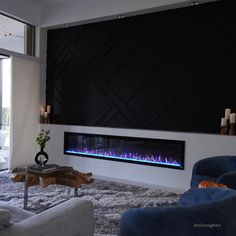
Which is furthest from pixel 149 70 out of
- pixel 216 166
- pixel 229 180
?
pixel 229 180

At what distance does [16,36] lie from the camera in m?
5.54

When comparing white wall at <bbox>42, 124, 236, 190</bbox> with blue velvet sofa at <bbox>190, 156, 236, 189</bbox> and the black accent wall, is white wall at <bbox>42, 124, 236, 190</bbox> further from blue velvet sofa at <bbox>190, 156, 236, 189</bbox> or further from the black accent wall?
blue velvet sofa at <bbox>190, 156, 236, 189</bbox>

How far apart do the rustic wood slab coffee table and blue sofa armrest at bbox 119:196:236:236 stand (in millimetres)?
2035

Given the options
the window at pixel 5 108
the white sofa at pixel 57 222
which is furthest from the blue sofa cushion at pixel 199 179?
the window at pixel 5 108

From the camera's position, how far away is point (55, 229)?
1637 millimetres

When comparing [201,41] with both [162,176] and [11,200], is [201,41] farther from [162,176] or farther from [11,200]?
[11,200]

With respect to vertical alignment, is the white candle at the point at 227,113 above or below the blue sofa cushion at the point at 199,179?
above

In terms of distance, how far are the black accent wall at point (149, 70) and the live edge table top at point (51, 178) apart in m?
1.79

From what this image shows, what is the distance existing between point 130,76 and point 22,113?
2.26 m

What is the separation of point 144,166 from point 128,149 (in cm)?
41

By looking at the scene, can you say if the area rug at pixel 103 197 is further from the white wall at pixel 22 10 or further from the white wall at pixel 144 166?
the white wall at pixel 22 10

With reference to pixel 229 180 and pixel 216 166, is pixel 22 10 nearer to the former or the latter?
pixel 216 166


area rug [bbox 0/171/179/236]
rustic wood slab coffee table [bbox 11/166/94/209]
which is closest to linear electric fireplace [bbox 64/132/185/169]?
area rug [bbox 0/171/179/236]

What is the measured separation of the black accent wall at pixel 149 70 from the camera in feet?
14.0
